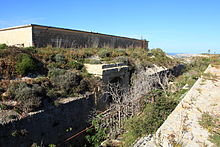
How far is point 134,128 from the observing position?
5.84m

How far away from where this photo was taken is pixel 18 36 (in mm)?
13680

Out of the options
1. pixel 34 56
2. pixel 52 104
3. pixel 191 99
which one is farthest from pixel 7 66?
pixel 191 99

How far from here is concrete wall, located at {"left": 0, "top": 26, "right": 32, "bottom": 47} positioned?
1289cm

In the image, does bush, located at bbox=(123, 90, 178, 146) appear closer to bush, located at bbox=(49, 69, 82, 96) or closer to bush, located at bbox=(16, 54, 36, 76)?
bush, located at bbox=(49, 69, 82, 96)

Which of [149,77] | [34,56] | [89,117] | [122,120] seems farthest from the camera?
[149,77]

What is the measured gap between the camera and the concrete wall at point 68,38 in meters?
Result: 13.3

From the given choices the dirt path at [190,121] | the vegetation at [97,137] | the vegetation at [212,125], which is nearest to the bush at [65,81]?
the vegetation at [97,137]

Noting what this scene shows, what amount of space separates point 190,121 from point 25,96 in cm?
658

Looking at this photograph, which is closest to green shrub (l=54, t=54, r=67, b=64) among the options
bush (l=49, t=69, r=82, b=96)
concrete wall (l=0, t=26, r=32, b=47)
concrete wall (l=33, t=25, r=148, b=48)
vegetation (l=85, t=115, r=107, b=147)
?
bush (l=49, t=69, r=82, b=96)

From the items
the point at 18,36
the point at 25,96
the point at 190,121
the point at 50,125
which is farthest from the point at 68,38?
the point at 190,121

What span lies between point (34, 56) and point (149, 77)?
8.51 metres

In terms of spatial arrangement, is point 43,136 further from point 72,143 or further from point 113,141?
point 113,141

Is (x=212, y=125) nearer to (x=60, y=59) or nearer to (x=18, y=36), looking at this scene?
(x=60, y=59)

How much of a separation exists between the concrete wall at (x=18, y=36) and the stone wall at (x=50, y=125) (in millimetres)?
7280
